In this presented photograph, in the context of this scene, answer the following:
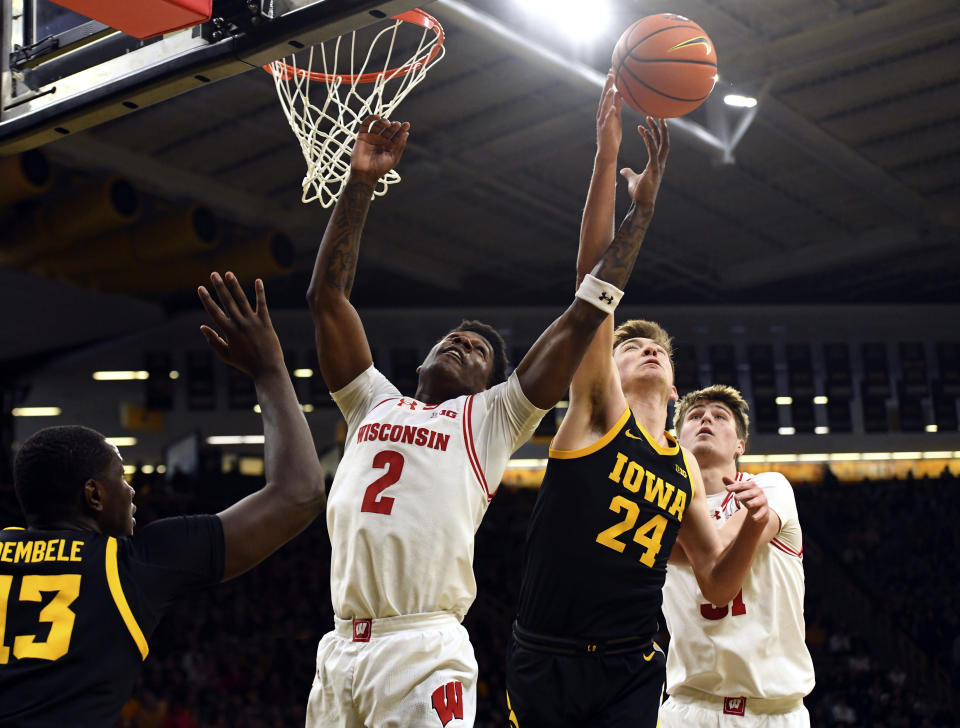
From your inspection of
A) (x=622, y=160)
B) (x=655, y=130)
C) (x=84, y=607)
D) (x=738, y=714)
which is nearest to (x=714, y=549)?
(x=738, y=714)

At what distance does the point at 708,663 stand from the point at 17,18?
12.0 ft

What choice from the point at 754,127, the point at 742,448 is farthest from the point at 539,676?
the point at 754,127

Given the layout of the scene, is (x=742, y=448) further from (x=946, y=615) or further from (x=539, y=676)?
(x=946, y=615)

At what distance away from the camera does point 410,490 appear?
11.1 feet

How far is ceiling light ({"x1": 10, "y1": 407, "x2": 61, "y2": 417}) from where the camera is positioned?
768 inches

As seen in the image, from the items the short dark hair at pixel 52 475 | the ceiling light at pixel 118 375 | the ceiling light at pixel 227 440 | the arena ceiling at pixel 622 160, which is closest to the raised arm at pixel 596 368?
the short dark hair at pixel 52 475

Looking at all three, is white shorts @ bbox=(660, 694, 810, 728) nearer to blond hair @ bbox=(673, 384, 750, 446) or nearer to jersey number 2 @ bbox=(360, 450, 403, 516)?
blond hair @ bbox=(673, 384, 750, 446)

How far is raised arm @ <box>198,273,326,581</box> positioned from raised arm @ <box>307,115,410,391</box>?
942 millimetres

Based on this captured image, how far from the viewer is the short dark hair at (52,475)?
2.53 metres

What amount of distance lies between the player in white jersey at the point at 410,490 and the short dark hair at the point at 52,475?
1012 mm

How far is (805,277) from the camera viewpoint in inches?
738

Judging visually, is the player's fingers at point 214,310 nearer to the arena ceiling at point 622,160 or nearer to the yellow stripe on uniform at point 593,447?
the yellow stripe on uniform at point 593,447

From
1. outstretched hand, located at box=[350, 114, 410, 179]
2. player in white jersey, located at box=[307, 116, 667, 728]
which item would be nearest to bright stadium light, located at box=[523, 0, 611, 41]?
outstretched hand, located at box=[350, 114, 410, 179]

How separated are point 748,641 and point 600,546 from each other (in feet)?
3.45
